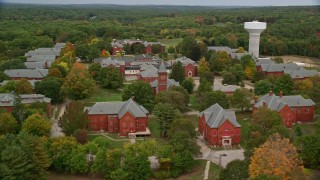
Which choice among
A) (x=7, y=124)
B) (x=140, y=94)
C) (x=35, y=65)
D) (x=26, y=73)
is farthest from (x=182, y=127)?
(x=35, y=65)

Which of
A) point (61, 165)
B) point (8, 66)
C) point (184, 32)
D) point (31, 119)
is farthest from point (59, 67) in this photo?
point (184, 32)

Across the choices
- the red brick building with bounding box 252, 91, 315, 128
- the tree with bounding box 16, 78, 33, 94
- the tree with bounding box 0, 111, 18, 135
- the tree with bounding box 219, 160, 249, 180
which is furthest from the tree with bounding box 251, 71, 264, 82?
the tree with bounding box 0, 111, 18, 135

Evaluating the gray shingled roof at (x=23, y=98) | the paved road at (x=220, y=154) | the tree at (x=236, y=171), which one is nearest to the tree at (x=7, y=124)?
the gray shingled roof at (x=23, y=98)

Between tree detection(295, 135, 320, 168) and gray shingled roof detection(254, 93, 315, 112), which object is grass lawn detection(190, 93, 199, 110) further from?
tree detection(295, 135, 320, 168)

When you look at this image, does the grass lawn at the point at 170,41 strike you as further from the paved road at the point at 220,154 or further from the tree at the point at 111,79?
the paved road at the point at 220,154

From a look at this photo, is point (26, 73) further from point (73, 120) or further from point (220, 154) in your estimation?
point (220, 154)

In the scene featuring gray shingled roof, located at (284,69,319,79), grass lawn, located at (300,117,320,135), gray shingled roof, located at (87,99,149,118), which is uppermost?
gray shingled roof, located at (87,99,149,118)
